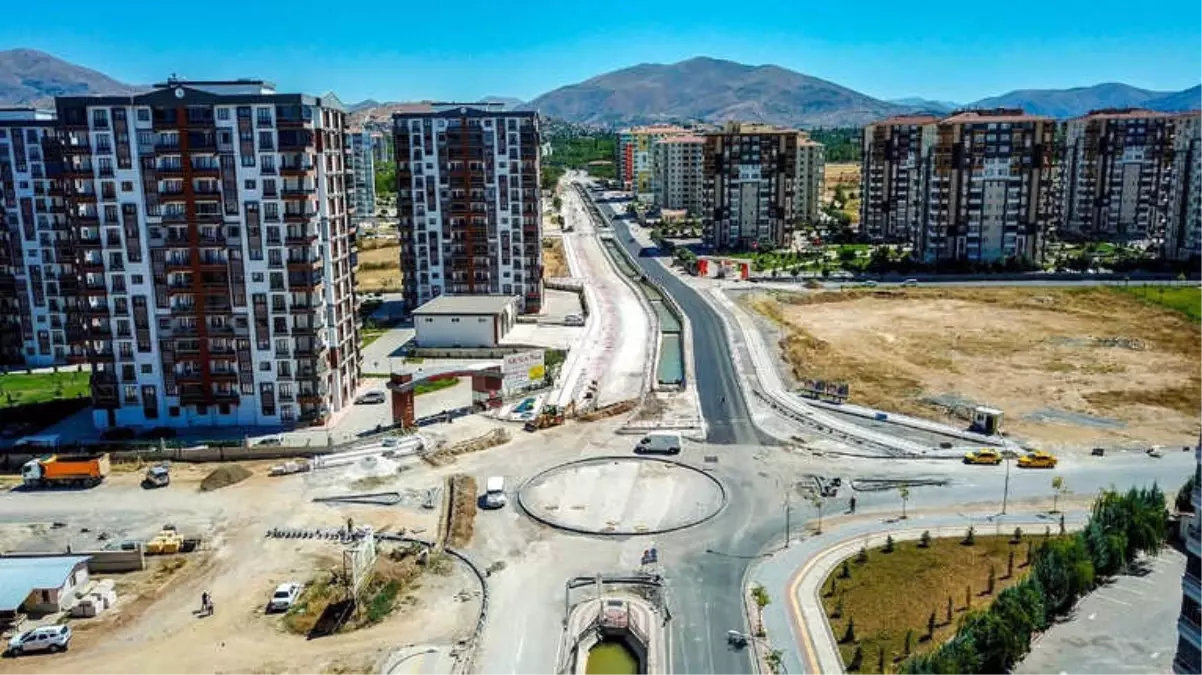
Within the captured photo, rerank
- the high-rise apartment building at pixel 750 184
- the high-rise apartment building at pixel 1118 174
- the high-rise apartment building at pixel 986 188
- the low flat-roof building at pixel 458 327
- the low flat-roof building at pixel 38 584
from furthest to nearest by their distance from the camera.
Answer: the high-rise apartment building at pixel 1118 174 → the high-rise apartment building at pixel 750 184 → the high-rise apartment building at pixel 986 188 → the low flat-roof building at pixel 458 327 → the low flat-roof building at pixel 38 584

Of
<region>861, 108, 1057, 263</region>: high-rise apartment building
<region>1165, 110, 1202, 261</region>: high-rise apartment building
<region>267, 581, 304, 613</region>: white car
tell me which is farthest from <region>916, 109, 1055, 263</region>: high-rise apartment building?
<region>267, 581, 304, 613</region>: white car

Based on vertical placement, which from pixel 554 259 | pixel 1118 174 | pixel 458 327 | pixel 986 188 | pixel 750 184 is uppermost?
pixel 1118 174

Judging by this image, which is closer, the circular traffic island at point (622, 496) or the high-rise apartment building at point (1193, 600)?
the high-rise apartment building at point (1193, 600)

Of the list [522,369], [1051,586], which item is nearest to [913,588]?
[1051,586]

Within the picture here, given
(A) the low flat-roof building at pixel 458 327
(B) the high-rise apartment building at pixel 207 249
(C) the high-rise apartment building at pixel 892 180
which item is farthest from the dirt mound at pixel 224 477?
(C) the high-rise apartment building at pixel 892 180

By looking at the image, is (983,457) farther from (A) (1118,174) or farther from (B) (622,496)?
(A) (1118,174)

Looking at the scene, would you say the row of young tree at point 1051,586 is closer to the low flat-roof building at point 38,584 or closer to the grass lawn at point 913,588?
the grass lawn at point 913,588

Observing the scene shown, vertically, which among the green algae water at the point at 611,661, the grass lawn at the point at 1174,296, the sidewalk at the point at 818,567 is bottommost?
the green algae water at the point at 611,661

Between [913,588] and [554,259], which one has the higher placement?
[554,259]
